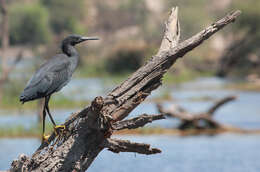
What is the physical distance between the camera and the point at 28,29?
196ft

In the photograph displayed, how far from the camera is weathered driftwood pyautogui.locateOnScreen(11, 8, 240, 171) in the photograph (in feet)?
22.4

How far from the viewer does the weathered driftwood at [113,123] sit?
6.82 meters

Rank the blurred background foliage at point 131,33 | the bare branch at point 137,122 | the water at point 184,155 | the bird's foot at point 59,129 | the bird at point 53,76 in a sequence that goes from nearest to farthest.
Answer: the bare branch at point 137,122
the bird's foot at point 59,129
the bird at point 53,76
the water at point 184,155
the blurred background foliage at point 131,33

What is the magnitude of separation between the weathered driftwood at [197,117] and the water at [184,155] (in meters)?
0.50

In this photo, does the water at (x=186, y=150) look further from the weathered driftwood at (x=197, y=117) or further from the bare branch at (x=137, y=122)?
the bare branch at (x=137, y=122)

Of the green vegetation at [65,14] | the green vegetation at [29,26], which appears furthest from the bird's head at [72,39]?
the green vegetation at [65,14]

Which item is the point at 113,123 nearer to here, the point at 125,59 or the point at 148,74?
the point at 148,74

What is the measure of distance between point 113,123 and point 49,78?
47.6 inches

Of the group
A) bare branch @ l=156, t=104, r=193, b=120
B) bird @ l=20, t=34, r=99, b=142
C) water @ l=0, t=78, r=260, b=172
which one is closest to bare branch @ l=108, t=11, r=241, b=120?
bird @ l=20, t=34, r=99, b=142

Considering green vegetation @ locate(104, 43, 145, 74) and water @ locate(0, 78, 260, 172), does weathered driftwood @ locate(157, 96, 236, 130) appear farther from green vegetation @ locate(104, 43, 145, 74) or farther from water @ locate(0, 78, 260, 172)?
green vegetation @ locate(104, 43, 145, 74)

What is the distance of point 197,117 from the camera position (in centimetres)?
1742

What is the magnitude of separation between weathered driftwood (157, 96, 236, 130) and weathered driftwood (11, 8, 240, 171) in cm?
962

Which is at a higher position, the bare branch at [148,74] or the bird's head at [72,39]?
the bird's head at [72,39]

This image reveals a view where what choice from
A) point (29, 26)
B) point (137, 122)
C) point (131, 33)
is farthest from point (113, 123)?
point (131, 33)
